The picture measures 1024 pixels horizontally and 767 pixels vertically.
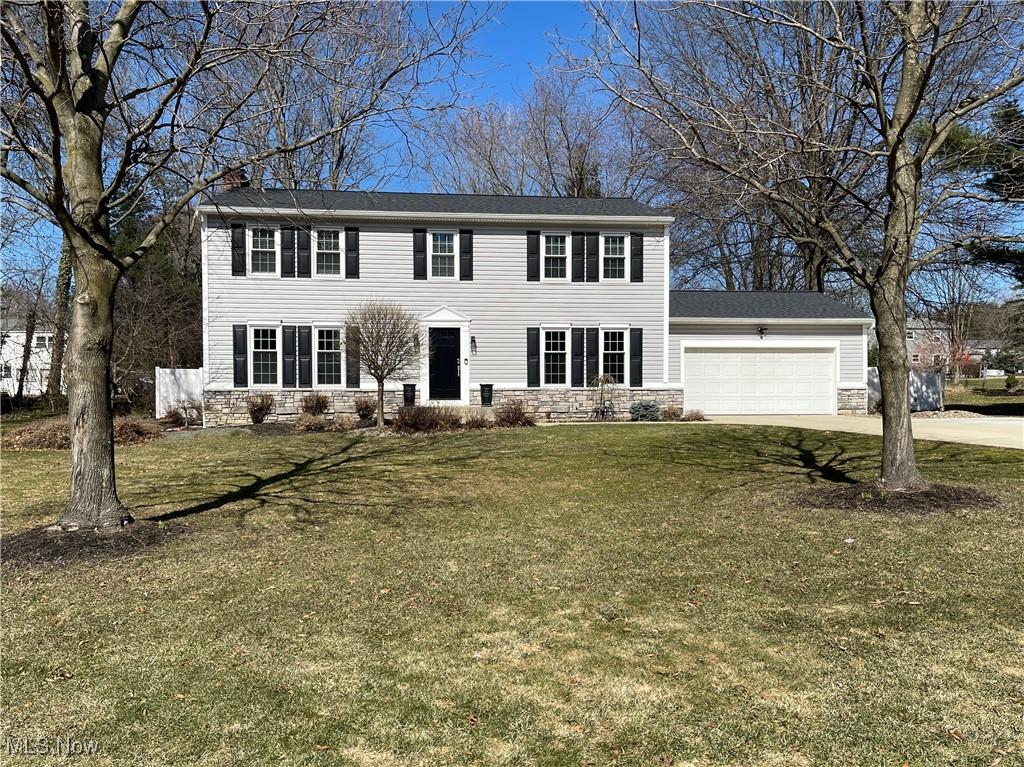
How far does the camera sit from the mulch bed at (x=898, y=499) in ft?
21.7

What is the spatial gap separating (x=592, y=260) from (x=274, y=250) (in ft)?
27.7

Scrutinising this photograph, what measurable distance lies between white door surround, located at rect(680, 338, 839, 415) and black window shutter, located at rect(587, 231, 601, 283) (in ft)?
12.3

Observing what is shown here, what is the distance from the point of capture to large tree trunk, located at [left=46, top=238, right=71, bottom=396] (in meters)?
20.8

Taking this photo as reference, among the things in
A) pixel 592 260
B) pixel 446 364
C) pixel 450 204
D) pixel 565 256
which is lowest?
pixel 446 364

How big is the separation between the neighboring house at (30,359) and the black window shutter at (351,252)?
10.6 meters

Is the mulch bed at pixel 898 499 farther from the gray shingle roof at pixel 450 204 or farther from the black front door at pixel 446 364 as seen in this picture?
the gray shingle roof at pixel 450 204

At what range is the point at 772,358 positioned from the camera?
19953mm

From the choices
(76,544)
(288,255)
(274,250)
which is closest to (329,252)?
(288,255)

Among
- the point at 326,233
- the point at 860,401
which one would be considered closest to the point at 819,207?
the point at 326,233

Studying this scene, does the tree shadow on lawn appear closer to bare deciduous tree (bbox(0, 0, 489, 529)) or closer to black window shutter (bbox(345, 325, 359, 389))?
bare deciduous tree (bbox(0, 0, 489, 529))

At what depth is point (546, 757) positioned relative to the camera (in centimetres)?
271

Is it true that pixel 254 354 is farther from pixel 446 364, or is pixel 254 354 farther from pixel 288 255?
pixel 446 364

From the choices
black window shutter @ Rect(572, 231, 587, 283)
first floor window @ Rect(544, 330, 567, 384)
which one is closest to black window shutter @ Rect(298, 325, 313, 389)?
first floor window @ Rect(544, 330, 567, 384)

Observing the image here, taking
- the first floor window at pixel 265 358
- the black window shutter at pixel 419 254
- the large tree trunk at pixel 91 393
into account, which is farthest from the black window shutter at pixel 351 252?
the large tree trunk at pixel 91 393
